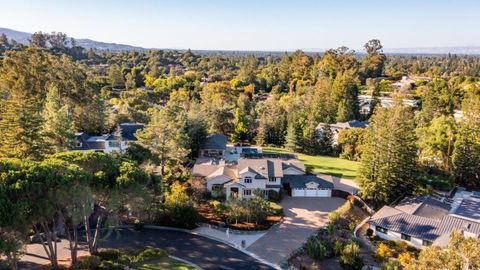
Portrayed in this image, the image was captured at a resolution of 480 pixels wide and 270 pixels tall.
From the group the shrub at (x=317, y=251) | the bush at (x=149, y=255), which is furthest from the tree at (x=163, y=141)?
the shrub at (x=317, y=251)

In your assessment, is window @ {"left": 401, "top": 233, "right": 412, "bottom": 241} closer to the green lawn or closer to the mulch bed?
the mulch bed

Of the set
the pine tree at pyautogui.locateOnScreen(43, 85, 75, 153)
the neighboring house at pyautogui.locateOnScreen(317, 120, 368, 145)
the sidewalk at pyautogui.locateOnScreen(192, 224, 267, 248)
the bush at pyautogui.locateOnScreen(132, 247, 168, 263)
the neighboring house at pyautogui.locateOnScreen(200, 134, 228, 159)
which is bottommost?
the sidewalk at pyautogui.locateOnScreen(192, 224, 267, 248)

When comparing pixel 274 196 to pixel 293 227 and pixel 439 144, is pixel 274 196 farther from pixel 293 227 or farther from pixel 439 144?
pixel 439 144

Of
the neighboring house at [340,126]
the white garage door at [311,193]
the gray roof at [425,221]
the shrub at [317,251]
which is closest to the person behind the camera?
the shrub at [317,251]

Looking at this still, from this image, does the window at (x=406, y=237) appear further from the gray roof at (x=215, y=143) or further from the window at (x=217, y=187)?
the gray roof at (x=215, y=143)

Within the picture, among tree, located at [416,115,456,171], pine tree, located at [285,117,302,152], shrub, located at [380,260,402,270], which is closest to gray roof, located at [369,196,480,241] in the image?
shrub, located at [380,260,402,270]

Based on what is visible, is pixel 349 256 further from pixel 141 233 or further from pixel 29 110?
pixel 29 110

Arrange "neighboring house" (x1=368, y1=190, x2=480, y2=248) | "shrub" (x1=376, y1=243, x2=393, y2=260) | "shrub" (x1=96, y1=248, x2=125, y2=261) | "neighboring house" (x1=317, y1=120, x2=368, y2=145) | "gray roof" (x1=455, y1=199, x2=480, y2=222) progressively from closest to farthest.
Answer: "shrub" (x1=96, y1=248, x2=125, y2=261) < "shrub" (x1=376, y1=243, x2=393, y2=260) < "neighboring house" (x1=368, y1=190, x2=480, y2=248) < "gray roof" (x1=455, y1=199, x2=480, y2=222) < "neighboring house" (x1=317, y1=120, x2=368, y2=145)
